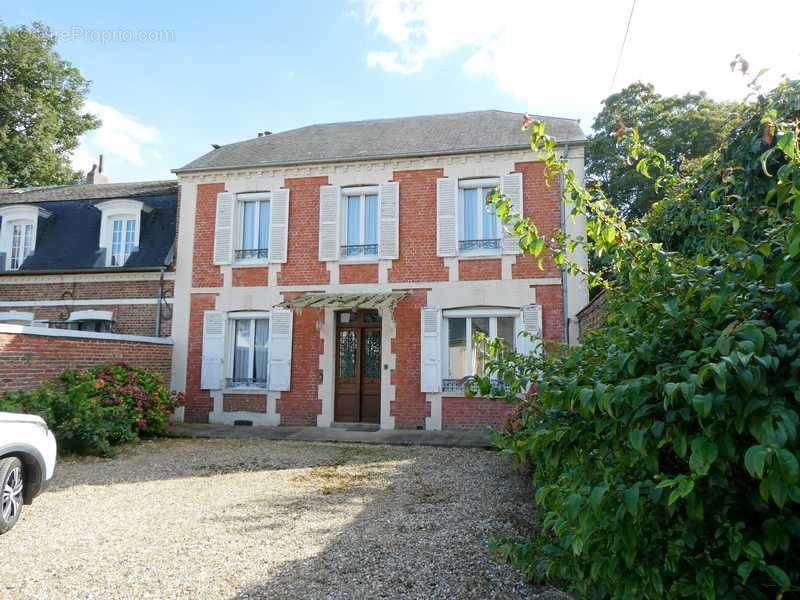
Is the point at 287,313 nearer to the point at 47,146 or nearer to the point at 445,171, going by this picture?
the point at 445,171

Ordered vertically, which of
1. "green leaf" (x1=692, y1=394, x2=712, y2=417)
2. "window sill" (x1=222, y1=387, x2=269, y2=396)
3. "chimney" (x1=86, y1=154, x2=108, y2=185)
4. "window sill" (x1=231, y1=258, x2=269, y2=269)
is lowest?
"window sill" (x1=222, y1=387, x2=269, y2=396)

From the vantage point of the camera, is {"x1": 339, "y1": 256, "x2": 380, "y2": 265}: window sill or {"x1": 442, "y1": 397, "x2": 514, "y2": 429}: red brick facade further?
{"x1": 339, "y1": 256, "x2": 380, "y2": 265}: window sill

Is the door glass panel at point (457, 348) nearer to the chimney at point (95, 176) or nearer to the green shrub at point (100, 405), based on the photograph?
the green shrub at point (100, 405)

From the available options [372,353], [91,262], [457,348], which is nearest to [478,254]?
[457,348]

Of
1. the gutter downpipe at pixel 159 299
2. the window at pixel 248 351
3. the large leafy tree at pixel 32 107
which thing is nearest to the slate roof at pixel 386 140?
the gutter downpipe at pixel 159 299

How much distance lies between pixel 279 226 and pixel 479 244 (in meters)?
4.31

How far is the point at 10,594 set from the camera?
10.2 feet

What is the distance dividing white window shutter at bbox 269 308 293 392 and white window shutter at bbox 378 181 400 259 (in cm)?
242

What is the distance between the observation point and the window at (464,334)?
10023mm

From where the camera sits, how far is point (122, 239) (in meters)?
Answer: 12.0

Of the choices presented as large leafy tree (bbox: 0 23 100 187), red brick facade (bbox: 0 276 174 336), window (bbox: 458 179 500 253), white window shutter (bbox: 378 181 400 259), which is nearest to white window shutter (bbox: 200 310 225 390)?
red brick facade (bbox: 0 276 174 336)

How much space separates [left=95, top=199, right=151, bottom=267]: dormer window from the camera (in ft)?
39.0

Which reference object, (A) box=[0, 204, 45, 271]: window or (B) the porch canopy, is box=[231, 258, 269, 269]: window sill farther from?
(A) box=[0, 204, 45, 271]: window

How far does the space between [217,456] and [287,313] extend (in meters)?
3.69
